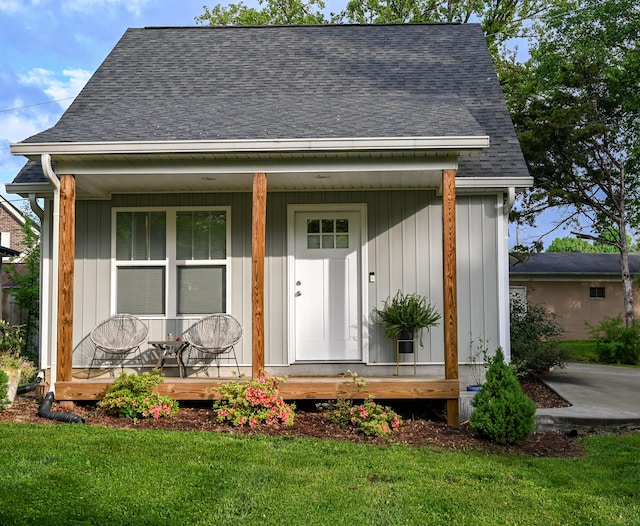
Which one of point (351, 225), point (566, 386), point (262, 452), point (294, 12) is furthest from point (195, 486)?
point (294, 12)

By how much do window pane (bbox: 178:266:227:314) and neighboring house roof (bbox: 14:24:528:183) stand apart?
1.92m

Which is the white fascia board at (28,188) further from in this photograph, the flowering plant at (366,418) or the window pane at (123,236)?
the flowering plant at (366,418)

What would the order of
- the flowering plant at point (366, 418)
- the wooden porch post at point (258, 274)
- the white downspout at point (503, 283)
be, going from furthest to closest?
the white downspout at point (503, 283) → the wooden porch post at point (258, 274) → the flowering plant at point (366, 418)

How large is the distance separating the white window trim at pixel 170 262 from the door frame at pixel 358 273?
2.50 ft

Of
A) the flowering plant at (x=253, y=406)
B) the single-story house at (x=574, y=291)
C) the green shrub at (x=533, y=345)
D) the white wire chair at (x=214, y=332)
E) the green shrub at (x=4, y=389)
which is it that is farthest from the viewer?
the single-story house at (x=574, y=291)

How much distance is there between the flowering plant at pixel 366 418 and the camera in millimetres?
6020

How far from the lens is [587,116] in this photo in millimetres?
17297

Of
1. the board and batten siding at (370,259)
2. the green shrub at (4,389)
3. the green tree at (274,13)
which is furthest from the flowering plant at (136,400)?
the green tree at (274,13)

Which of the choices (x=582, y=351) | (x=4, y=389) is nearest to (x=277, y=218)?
(x=4, y=389)

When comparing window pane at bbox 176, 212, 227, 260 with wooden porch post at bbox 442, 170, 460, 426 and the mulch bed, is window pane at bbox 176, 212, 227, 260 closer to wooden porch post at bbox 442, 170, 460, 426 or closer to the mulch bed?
the mulch bed

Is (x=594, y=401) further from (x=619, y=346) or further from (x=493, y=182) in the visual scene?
(x=619, y=346)

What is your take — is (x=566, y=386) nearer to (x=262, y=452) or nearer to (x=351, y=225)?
(x=351, y=225)

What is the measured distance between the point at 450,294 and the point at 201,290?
3.27 m

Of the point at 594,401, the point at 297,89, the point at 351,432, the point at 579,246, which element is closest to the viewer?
the point at 351,432
